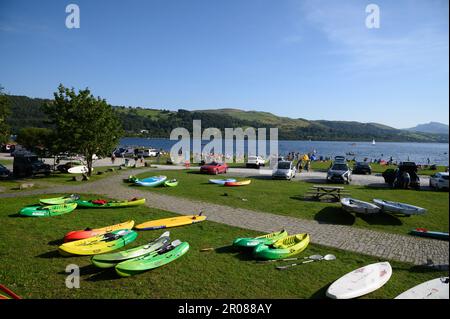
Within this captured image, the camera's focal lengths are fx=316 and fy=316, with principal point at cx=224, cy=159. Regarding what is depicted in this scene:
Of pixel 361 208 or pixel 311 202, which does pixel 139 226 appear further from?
pixel 311 202

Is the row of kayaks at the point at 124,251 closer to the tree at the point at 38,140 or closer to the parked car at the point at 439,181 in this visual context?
the tree at the point at 38,140

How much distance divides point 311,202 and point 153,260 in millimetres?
12192

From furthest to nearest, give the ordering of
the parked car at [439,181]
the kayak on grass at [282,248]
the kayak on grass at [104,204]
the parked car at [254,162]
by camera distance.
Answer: the parked car at [254,162] → the parked car at [439,181] → the kayak on grass at [104,204] → the kayak on grass at [282,248]

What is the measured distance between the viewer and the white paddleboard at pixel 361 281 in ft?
24.7

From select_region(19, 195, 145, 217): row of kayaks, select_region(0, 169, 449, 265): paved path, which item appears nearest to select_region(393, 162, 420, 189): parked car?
select_region(0, 169, 449, 265): paved path

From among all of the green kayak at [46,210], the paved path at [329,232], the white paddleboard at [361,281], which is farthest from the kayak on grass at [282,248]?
the green kayak at [46,210]

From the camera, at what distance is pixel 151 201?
19.1m

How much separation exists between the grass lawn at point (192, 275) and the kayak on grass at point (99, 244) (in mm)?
239

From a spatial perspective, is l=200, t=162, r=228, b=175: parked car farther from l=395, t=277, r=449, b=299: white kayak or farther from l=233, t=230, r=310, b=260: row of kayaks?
l=395, t=277, r=449, b=299: white kayak

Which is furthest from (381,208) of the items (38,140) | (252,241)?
(38,140)

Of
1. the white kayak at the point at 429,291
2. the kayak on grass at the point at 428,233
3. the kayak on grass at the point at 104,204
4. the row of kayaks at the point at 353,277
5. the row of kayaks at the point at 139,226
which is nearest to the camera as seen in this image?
the white kayak at the point at 429,291

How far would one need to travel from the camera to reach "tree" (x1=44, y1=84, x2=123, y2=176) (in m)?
26.8
